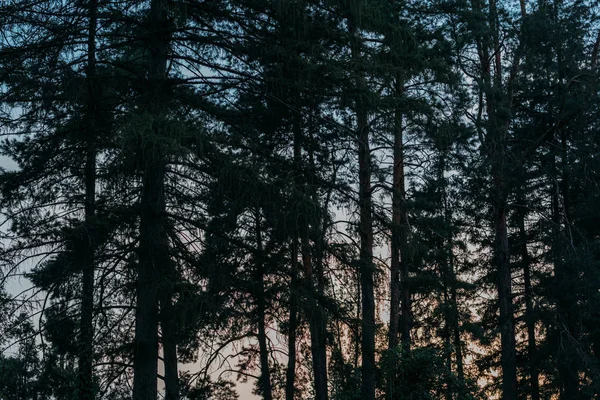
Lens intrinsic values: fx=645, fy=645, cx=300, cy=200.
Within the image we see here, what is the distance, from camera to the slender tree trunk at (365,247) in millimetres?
9445

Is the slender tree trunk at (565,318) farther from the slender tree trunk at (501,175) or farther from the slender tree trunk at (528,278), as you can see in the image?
the slender tree trunk at (528,278)

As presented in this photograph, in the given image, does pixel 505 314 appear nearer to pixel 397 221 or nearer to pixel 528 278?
pixel 397 221

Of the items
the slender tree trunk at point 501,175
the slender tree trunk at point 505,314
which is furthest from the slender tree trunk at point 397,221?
the slender tree trunk at point 505,314

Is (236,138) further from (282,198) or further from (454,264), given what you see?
(454,264)

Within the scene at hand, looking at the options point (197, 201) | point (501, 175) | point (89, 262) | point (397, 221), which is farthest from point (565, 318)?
point (89, 262)

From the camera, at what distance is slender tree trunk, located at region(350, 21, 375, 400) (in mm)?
9445

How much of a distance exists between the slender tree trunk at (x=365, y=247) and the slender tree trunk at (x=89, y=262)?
3836 mm

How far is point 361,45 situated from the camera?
10.2 metres

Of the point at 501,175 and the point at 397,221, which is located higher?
the point at 501,175

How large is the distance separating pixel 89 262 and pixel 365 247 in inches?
Answer: 183

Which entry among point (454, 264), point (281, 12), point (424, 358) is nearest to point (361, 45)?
point (281, 12)

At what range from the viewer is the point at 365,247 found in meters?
11.3

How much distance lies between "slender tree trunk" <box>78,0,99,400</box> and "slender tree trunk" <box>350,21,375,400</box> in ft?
12.6

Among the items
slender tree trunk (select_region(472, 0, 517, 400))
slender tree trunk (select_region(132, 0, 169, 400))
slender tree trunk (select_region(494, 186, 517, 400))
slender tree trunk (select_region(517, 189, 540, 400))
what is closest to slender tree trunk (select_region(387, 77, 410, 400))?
slender tree trunk (select_region(472, 0, 517, 400))
